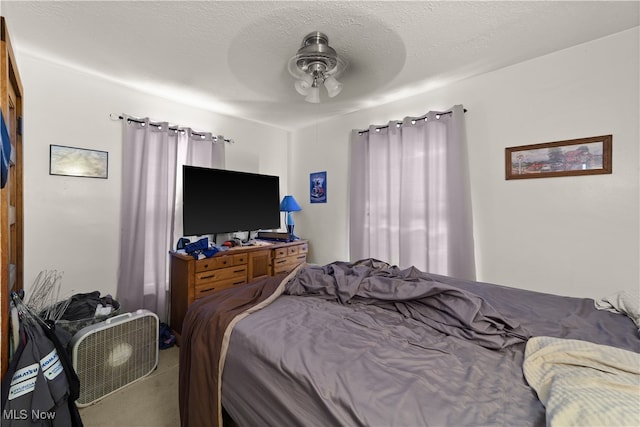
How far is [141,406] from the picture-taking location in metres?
1.70

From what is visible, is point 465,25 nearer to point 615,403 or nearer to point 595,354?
point 595,354

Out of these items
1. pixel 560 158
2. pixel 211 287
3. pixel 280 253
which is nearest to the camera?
pixel 560 158

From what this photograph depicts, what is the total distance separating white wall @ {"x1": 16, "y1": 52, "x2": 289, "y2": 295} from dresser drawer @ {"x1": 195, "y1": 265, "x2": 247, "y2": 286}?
85 centimetres

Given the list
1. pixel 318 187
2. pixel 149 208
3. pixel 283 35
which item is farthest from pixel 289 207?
pixel 283 35

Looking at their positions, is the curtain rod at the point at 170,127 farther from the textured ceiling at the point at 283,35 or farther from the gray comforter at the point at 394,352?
the gray comforter at the point at 394,352

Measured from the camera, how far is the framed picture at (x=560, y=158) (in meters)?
1.91

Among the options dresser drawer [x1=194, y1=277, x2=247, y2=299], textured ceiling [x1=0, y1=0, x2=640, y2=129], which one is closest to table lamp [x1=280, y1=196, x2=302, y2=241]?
dresser drawer [x1=194, y1=277, x2=247, y2=299]

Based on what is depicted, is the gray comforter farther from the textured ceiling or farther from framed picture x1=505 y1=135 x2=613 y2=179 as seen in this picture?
the textured ceiling

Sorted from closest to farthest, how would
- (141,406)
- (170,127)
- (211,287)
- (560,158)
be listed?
1. (141,406)
2. (560,158)
3. (211,287)
4. (170,127)

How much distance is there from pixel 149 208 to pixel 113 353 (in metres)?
1.33

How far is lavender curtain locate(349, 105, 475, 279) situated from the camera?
2467mm

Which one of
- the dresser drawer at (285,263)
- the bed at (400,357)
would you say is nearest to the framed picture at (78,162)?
the bed at (400,357)

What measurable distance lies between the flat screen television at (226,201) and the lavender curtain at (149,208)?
385 mm

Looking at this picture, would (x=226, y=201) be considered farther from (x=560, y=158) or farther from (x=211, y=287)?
(x=560, y=158)
